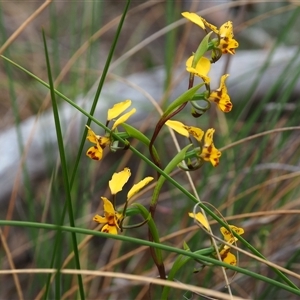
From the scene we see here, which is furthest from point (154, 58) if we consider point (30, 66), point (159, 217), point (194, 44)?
point (159, 217)

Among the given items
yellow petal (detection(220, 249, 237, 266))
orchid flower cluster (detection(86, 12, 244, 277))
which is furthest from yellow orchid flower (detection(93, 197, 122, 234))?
yellow petal (detection(220, 249, 237, 266))

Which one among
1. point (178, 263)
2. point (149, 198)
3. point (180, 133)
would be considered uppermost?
point (149, 198)

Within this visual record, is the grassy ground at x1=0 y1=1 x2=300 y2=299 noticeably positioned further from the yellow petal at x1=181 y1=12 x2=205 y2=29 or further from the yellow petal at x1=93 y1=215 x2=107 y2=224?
the yellow petal at x1=181 y1=12 x2=205 y2=29

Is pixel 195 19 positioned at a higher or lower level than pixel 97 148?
higher

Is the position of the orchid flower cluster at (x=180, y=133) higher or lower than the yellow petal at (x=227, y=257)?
higher

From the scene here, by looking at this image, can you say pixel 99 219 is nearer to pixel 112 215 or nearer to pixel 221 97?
pixel 112 215

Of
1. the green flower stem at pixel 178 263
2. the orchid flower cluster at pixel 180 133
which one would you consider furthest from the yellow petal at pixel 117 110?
the green flower stem at pixel 178 263

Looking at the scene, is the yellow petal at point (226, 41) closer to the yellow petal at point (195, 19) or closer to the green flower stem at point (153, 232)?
the yellow petal at point (195, 19)

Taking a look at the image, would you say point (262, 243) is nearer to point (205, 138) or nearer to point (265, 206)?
point (265, 206)

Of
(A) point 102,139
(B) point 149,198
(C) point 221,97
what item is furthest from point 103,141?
(B) point 149,198
